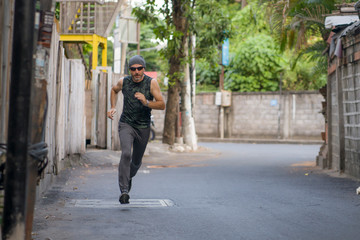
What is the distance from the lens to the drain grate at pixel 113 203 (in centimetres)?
787

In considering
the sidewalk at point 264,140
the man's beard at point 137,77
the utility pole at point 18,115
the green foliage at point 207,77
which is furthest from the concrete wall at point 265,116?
the utility pole at point 18,115

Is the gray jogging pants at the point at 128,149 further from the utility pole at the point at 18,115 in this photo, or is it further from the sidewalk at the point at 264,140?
the sidewalk at the point at 264,140

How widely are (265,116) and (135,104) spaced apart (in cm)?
2623

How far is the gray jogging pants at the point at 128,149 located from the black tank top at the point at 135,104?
0.29 ft

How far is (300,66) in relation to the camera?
117ft

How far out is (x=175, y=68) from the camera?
21.8m

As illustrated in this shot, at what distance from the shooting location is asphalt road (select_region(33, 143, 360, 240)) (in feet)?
19.8

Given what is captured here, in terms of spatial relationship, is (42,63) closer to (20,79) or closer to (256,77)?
(20,79)

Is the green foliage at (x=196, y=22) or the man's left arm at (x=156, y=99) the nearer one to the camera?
the man's left arm at (x=156, y=99)

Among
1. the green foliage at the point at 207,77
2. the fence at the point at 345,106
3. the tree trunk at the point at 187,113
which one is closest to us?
the fence at the point at 345,106

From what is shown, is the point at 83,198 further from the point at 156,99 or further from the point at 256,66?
the point at 256,66

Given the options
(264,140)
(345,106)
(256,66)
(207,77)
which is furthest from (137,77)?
(207,77)

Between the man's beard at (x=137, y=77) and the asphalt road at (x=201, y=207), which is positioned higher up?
the man's beard at (x=137, y=77)

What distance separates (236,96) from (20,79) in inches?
1215
